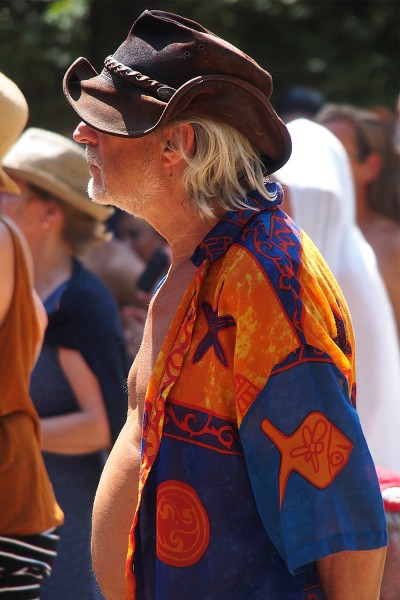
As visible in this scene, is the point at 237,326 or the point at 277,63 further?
the point at 277,63

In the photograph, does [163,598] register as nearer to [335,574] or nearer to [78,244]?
[335,574]

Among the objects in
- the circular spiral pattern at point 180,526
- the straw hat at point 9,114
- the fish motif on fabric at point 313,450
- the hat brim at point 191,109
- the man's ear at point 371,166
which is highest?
the man's ear at point 371,166

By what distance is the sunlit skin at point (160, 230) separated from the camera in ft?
7.17

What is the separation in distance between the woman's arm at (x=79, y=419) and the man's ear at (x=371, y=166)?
2738mm

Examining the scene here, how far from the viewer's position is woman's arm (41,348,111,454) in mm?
3730

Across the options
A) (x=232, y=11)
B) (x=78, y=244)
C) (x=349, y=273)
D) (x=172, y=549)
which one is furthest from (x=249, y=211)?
(x=232, y=11)

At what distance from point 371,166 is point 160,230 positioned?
12.7 feet

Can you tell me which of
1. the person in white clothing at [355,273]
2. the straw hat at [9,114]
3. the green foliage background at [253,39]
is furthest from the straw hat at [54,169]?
the green foliage background at [253,39]

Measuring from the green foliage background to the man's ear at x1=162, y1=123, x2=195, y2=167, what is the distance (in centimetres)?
885

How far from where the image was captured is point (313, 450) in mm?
1879

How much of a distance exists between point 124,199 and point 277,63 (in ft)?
35.2

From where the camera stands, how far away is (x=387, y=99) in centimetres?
1225

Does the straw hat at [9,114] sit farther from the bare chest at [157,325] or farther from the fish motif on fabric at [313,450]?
the fish motif on fabric at [313,450]

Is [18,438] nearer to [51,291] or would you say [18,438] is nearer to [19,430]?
[19,430]
